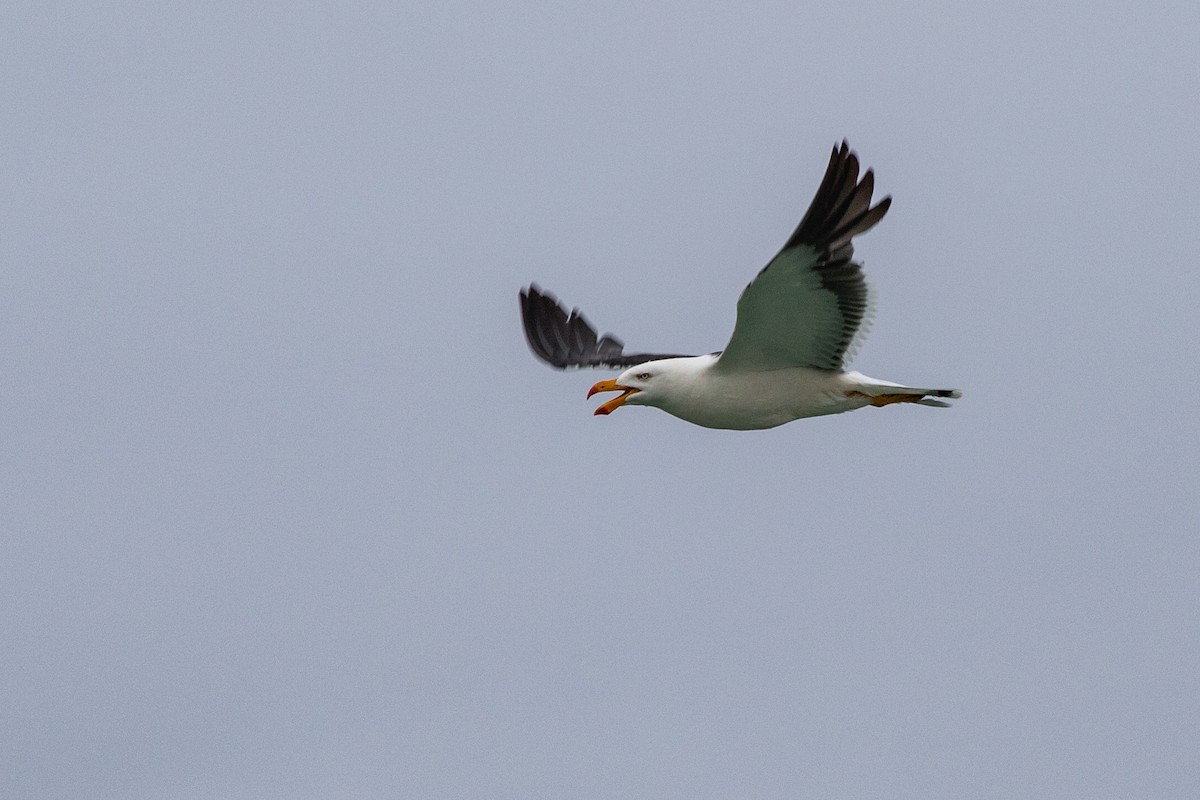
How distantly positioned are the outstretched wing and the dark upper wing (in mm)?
3613

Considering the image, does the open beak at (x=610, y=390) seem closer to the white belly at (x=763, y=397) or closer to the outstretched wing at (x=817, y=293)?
the white belly at (x=763, y=397)

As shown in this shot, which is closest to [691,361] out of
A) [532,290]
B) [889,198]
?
[889,198]

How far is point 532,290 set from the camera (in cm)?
2209

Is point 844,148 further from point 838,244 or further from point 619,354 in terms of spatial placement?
point 619,354

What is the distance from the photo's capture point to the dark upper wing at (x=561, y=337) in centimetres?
2055

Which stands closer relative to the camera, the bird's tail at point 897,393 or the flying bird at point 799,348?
the flying bird at point 799,348

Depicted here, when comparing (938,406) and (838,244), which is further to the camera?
(938,406)

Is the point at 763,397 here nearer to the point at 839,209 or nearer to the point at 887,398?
the point at 887,398

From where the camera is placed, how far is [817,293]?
15852 mm

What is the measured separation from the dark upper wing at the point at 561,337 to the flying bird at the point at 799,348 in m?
2.91

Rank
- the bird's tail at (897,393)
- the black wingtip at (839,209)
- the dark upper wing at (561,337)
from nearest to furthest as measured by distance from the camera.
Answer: the black wingtip at (839,209) < the bird's tail at (897,393) < the dark upper wing at (561,337)

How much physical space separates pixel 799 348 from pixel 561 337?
17.2ft

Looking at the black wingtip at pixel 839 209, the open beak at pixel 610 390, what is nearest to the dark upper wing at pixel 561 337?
the open beak at pixel 610 390

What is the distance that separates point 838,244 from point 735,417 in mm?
2540
